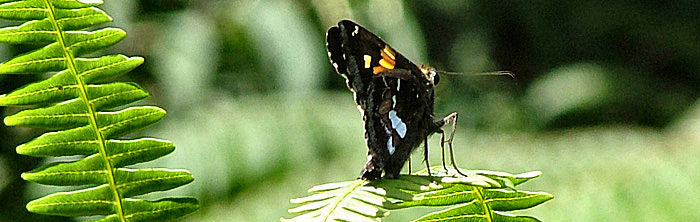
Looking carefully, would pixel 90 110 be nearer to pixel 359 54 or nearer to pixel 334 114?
pixel 359 54

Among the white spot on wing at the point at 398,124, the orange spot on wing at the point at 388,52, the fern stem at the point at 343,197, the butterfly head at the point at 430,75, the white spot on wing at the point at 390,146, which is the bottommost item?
the fern stem at the point at 343,197

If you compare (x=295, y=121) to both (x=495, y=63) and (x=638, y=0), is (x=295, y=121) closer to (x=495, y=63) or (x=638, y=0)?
(x=495, y=63)

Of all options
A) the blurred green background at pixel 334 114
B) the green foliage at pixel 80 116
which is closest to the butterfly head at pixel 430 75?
the green foliage at pixel 80 116

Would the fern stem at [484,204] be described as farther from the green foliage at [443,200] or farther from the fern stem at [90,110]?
the fern stem at [90,110]

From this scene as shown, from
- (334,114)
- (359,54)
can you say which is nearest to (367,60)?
(359,54)

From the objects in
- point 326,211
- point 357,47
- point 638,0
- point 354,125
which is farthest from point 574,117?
point 326,211

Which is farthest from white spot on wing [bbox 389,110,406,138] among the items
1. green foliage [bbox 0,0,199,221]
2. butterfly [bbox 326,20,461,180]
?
green foliage [bbox 0,0,199,221]
